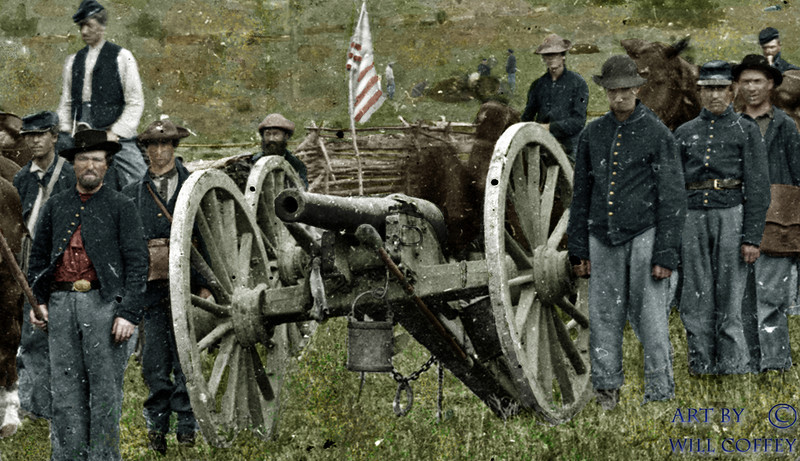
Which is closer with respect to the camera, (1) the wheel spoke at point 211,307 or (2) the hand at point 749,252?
(1) the wheel spoke at point 211,307

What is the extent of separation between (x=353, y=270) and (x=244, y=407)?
124 cm

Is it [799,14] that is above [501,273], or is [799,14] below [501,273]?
above

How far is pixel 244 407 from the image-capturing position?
638 cm

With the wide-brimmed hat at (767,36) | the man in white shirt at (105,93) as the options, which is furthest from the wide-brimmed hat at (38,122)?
the wide-brimmed hat at (767,36)

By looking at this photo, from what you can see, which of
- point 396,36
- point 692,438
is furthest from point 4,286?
point 396,36

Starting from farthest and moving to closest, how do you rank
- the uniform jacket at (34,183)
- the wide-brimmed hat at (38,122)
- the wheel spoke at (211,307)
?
1. the wide-brimmed hat at (38,122)
2. the uniform jacket at (34,183)
3. the wheel spoke at (211,307)

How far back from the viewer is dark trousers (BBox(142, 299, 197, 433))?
258 inches

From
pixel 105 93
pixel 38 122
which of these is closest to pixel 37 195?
pixel 38 122

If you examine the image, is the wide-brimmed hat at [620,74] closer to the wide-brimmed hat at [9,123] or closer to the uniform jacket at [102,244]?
the uniform jacket at [102,244]

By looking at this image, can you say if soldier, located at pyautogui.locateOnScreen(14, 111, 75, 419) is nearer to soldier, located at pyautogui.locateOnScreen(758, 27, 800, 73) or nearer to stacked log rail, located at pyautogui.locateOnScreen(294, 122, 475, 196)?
soldier, located at pyautogui.locateOnScreen(758, 27, 800, 73)

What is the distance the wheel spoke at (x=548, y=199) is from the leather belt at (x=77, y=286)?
2.49 metres

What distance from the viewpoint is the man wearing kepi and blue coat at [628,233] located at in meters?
5.74

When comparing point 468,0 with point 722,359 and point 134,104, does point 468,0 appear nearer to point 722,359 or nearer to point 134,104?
point 134,104

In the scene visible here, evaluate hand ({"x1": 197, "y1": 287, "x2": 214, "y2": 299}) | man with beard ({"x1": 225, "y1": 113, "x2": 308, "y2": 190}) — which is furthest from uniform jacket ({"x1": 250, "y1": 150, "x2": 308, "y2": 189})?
hand ({"x1": 197, "y1": 287, "x2": 214, "y2": 299})
